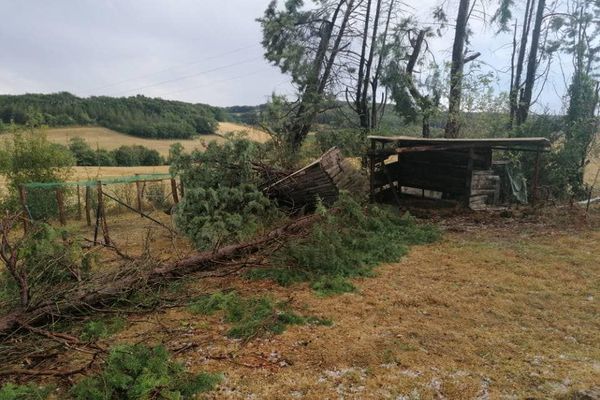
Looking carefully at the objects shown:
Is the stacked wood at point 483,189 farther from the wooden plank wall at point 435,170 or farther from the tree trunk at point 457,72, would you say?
the tree trunk at point 457,72

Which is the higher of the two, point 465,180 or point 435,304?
point 465,180

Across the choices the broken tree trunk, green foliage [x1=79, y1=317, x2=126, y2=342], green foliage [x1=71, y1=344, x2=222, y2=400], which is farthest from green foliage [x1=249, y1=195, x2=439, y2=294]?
green foliage [x1=71, y1=344, x2=222, y2=400]

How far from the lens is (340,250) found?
6254 mm

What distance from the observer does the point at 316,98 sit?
1498 centimetres

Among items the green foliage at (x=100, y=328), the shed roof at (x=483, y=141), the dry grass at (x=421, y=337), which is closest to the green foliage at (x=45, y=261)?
the green foliage at (x=100, y=328)

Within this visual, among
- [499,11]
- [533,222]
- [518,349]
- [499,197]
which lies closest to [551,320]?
[518,349]

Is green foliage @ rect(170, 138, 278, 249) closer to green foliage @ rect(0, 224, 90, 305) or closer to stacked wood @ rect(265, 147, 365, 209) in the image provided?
stacked wood @ rect(265, 147, 365, 209)

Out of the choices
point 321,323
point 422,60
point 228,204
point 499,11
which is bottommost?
point 321,323

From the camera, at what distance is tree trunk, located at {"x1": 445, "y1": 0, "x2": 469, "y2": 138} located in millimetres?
14430

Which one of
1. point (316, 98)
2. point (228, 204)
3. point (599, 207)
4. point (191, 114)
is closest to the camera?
point (228, 204)

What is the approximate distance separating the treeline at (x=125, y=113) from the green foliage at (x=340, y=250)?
140 feet

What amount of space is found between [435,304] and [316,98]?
11.3 metres

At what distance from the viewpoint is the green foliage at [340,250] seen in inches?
229

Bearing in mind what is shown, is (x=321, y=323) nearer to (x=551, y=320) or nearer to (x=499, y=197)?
(x=551, y=320)
